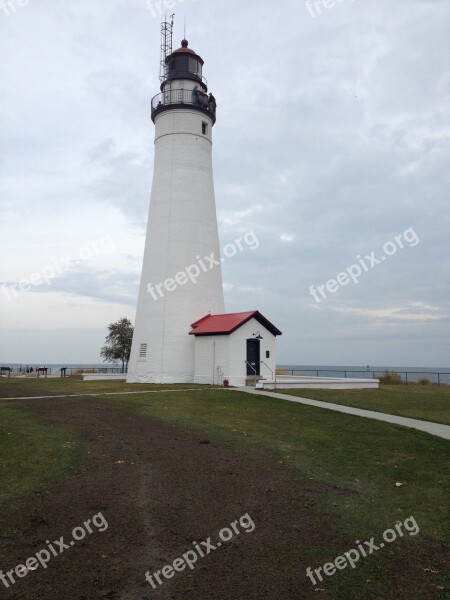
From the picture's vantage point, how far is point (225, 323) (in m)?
25.9

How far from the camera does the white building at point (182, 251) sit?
2706 centimetres

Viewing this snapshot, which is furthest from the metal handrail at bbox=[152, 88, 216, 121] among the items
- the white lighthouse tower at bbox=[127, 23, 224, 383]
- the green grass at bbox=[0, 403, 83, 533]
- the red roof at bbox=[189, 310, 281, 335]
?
the green grass at bbox=[0, 403, 83, 533]

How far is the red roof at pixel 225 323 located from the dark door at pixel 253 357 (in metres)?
1.22

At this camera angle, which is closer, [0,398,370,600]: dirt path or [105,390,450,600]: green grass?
[0,398,370,600]: dirt path

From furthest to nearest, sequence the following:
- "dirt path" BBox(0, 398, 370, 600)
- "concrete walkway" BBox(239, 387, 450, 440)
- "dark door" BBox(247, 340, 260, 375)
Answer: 1. "dark door" BBox(247, 340, 260, 375)
2. "concrete walkway" BBox(239, 387, 450, 440)
3. "dirt path" BBox(0, 398, 370, 600)

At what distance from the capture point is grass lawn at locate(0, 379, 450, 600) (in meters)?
5.43

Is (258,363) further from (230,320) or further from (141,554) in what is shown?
(141,554)

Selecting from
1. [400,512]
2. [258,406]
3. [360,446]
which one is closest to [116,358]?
[258,406]

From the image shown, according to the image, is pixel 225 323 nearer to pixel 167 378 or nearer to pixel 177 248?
pixel 167 378

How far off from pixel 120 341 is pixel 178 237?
1779cm

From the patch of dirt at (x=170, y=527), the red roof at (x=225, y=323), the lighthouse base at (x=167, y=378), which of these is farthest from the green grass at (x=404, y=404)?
the patch of dirt at (x=170, y=527)

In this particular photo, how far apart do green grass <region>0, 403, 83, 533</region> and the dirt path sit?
0.30m

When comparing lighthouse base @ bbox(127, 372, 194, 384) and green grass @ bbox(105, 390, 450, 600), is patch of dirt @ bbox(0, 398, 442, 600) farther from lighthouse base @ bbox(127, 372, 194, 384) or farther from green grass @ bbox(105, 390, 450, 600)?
lighthouse base @ bbox(127, 372, 194, 384)

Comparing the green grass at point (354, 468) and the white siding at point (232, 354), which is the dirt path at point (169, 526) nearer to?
the green grass at point (354, 468)
